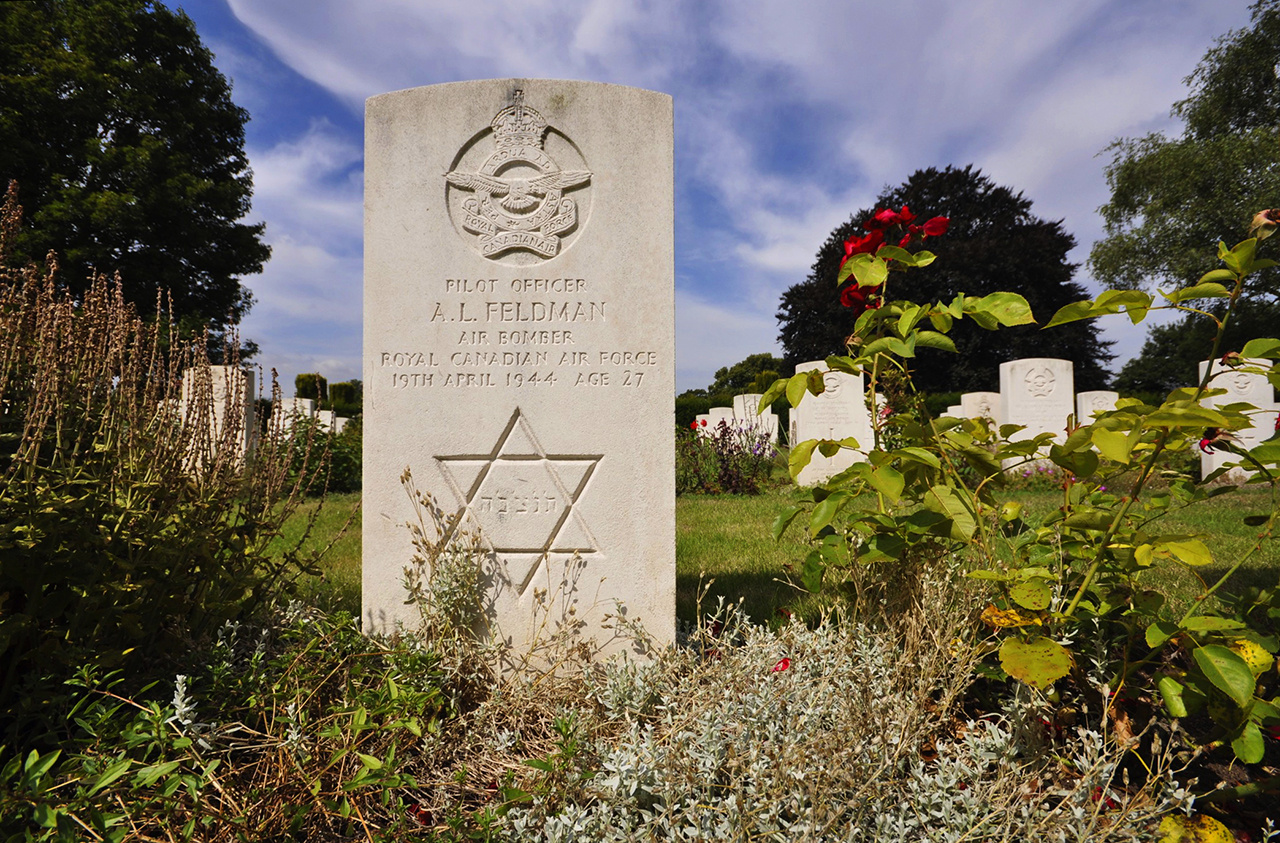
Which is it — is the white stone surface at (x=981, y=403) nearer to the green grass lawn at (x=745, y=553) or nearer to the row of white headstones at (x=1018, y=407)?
the row of white headstones at (x=1018, y=407)

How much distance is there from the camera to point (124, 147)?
15.6 metres

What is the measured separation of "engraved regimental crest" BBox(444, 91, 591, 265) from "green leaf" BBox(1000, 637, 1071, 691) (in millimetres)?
2248

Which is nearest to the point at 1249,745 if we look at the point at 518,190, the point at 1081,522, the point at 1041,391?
the point at 1081,522

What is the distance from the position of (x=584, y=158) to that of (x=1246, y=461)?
2.54 metres

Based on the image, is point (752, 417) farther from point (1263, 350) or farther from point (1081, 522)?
point (1263, 350)

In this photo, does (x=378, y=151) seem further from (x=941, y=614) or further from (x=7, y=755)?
(x=941, y=614)

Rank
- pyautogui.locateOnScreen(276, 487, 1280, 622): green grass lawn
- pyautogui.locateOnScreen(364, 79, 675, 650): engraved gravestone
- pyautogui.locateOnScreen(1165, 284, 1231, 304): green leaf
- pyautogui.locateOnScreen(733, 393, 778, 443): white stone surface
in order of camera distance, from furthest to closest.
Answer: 1. pyautogui.locateOnScreen(733, 393, 778, 443): white stone surface
2. pyautogui.locateOnScreen(276, 487, 1280, 622): green grass lawn
3. pyautogui.locateOnScreen(364, 79, 675, 650): engraved gravestone
4. pyautogui.locateOnScreen(1165, 284, 1231, 304): green leaf

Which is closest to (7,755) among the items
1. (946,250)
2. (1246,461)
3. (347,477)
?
(1246,461)

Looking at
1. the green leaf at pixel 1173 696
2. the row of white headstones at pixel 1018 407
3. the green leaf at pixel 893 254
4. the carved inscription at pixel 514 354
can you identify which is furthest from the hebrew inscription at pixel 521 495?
the row of white headstones at pixel 1018 407

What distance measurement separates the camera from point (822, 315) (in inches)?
Result: 1003

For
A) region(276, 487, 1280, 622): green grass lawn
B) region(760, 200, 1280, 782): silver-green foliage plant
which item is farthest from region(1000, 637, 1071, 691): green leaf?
region(276, 487, 1280, 622): green grass lawn

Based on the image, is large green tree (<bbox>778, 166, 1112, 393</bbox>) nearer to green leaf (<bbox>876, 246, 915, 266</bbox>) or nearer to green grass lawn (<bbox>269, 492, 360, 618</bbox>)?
green grass lawn (<bbox>269, 492, 360, 618</bbox>)

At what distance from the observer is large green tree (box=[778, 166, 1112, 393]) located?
23.6 meters

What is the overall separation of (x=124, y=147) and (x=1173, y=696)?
70.3ft
